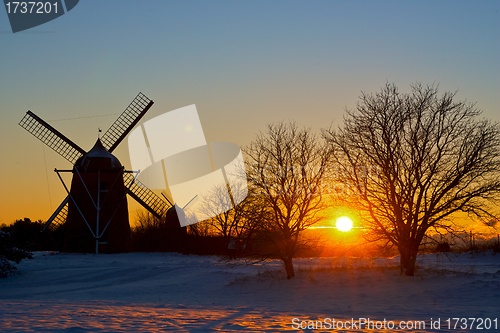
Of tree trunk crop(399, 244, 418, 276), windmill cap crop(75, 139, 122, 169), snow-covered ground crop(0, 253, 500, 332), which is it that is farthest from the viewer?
windmill cap crop(75, 139, 122, 169)

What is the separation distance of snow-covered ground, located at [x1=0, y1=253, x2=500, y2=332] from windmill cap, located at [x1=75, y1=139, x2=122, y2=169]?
7.26m

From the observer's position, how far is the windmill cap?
149 ft

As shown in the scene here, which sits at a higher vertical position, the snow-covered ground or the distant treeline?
the distant treeline

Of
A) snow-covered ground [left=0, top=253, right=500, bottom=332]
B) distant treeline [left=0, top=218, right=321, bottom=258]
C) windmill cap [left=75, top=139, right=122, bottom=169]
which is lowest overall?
snow-covered ground [left=0, top=253, right=500, bottom=332]

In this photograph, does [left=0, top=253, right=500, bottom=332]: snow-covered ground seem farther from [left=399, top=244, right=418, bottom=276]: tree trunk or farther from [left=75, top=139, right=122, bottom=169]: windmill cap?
[left=75, top=139, right=122, bottom=169]: windmill cap

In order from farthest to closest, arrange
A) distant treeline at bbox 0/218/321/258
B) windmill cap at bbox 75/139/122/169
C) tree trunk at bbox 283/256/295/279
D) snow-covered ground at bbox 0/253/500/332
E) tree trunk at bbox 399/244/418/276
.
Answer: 1. distant treeline at bbox 0/218/321/258
2. windmill cap at bbox 75/139/122/169
3. tree trunk at bbox 283/256/295/279
4. tree trunk at bbox 399/244/418/276
5. snow-covered ground at bbox 0/253/500/332

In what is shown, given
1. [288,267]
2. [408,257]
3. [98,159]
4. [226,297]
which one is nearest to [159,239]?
[98,159]

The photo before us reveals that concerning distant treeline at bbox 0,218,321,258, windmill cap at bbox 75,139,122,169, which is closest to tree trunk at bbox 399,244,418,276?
distant treeline at bbox 0,218,321,258

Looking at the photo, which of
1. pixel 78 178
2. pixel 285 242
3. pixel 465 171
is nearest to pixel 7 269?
pixel 78 178

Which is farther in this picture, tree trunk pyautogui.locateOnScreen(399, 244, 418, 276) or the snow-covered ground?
tree trunk pyautogui.locateOnScreen(399, 244, 418, 276)

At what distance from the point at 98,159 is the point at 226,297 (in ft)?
79.1

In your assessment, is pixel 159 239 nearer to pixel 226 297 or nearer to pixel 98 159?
pixel 98 159

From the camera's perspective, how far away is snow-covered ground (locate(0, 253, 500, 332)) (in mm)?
13922

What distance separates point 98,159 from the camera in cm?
4581
